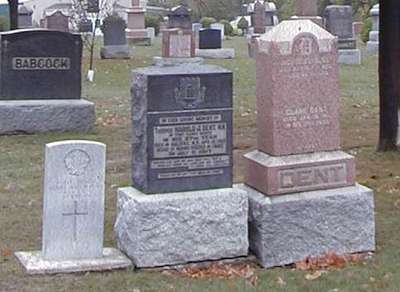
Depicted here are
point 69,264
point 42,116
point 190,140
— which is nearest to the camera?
point 69,264

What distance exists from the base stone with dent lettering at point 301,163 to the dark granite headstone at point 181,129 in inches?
13.7

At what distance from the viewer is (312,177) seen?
296 inches

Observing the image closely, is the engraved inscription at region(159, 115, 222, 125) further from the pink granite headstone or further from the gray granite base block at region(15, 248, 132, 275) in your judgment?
the gray granite base block at region(15, 248, 132, 275)

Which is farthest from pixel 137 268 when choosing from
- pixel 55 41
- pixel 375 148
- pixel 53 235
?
pixel 55 41

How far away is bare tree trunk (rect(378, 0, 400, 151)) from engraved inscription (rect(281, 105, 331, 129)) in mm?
4272

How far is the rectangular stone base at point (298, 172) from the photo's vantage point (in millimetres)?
7418

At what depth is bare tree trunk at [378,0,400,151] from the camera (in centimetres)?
1164

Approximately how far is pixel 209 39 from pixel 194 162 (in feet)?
77.7

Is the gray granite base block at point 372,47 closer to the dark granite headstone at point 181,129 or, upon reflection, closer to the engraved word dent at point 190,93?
the dark granite headstone at point 181,129

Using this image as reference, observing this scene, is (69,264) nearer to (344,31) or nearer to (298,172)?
(298,172)

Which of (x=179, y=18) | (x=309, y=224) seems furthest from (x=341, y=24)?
(x=309, y=224)

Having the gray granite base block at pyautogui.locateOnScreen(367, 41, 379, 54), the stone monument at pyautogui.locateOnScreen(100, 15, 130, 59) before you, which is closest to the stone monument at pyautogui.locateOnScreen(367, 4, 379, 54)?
the gray granite base block at pyautogui.locateOnScreen(367, 41, 379, 54)

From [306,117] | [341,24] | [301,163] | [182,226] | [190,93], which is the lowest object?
[182,226]

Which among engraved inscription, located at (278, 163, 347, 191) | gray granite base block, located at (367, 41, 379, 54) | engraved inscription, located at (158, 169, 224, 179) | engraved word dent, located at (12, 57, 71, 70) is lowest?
engraved inscription, located at (278, 163, 347, 191)
